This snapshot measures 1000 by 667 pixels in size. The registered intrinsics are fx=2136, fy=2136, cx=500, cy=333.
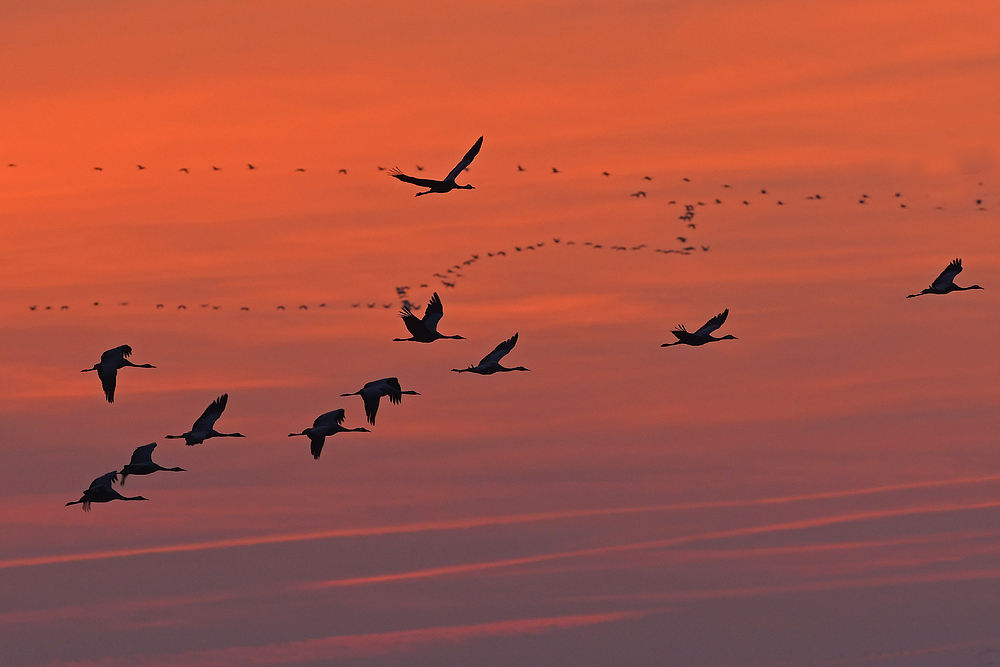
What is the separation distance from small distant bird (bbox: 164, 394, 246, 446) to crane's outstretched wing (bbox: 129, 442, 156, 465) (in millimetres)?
1407

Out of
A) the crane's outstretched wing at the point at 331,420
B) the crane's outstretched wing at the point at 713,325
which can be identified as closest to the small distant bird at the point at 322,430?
the crane's outstretched wing at the point at 331,420

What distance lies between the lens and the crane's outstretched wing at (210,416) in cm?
8606

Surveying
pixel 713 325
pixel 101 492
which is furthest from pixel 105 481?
pixel 713 325

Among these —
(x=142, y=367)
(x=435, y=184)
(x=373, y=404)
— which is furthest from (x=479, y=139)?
(x=142, y=367)

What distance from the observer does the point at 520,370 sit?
89.2 meters

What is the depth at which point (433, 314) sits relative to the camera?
8500 centimetres

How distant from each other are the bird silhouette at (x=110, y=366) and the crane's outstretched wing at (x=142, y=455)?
8.91 ft

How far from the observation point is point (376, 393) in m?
85.1

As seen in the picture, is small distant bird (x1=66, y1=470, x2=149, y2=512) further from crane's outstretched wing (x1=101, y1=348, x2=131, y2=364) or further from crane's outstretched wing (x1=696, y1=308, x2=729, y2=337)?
crane's outstretched wing (x1=696, y1=308, x2=729, y2=337)

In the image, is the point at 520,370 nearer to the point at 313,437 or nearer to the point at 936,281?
the point at 313,437

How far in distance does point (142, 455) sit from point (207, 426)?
288 centimetres

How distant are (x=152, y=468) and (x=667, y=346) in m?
A: 21.5

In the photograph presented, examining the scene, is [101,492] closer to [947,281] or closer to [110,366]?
A: [110,366]

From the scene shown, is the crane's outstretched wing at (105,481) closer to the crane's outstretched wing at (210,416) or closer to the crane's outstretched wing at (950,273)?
the crane's outstretched wing at (210,416)
